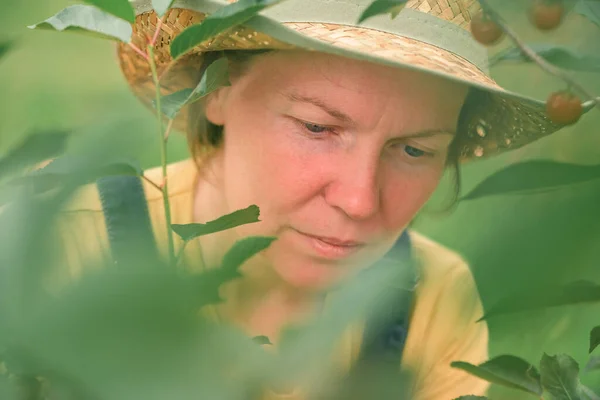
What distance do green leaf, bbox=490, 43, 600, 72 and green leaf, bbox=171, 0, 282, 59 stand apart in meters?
0.21

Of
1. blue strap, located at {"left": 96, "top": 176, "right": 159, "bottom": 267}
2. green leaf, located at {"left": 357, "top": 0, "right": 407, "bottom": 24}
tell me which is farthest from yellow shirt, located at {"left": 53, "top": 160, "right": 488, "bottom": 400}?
green leaf, located at {"left": 357, "top": 0, "right": 407, "bottom": 24}

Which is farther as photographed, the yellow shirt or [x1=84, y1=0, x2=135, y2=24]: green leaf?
[x1=84, y1=0, x2=135, y2=24]: green leaf

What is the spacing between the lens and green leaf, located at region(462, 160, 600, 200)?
27 cm

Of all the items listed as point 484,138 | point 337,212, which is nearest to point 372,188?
point 337,212

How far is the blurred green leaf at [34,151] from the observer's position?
12.2 inches

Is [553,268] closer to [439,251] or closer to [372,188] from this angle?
[372,188]

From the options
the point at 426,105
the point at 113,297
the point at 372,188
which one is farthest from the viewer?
the point at 426,105

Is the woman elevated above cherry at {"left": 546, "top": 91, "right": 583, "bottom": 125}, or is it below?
below

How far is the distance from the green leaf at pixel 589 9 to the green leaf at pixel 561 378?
0.30 m

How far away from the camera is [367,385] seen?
0.28m

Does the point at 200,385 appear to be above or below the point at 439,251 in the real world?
above

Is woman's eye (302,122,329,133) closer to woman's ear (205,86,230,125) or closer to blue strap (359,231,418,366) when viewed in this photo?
woman's ear (205,86,230,125)

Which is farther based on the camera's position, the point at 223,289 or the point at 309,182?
the point at 309,182

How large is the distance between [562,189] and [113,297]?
0.55 feet
